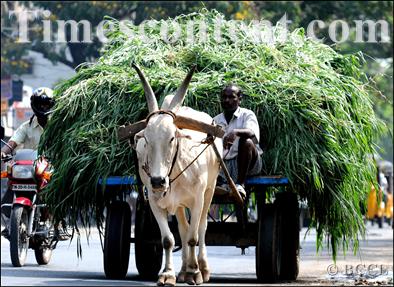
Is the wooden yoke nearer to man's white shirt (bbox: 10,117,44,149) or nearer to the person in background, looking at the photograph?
the person in background

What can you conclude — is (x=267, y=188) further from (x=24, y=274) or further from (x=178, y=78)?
(x=24, y=274)

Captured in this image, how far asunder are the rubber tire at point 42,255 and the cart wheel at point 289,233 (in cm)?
308

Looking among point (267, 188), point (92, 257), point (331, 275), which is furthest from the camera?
point (92, 257)

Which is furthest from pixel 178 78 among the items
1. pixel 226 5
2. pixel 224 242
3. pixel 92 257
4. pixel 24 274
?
pixel 226 5

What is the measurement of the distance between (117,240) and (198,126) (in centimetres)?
175

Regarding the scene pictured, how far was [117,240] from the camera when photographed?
477 inches

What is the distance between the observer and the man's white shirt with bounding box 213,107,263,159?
459 inches

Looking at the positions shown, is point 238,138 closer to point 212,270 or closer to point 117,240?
point 117,240

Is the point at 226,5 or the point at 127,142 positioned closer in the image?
the point at 127,142

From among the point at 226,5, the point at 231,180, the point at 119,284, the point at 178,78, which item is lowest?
the point at 119,284

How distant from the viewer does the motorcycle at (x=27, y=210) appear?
14039 millimetres

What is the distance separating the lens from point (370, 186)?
12.7 m

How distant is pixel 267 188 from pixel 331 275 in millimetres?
1758

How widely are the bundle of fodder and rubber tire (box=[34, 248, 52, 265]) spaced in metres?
2.24
